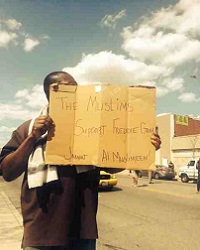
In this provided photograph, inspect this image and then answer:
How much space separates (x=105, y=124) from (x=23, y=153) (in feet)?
1.98

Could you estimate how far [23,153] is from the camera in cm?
233

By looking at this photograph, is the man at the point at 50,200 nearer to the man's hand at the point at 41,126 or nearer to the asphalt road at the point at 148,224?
the man's hand at the point at 41,126

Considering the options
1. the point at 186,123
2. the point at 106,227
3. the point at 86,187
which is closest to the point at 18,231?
the point at 106,227

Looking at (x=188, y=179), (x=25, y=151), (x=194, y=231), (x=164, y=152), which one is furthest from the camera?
(x=164, y=152)

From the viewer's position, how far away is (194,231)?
7793 mm

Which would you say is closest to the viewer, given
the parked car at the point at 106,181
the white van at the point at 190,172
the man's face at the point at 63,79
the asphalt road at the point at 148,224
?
the man's face at the point at 63,79

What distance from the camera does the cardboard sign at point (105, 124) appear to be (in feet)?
8.25

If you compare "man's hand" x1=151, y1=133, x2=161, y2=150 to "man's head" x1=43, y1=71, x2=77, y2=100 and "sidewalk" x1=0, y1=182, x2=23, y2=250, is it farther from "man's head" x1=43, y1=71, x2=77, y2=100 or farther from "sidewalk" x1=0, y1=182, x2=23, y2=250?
"sidewalk" x1=0, y1=182, x2=23, y2=250

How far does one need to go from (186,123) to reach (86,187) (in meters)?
47.8

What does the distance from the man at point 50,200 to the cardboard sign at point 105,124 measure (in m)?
0.10

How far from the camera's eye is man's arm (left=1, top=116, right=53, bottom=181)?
2332 millimetres

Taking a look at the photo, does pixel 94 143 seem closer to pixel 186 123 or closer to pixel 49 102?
pixel 49 102

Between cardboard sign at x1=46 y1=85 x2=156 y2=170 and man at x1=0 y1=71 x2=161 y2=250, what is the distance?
10cm

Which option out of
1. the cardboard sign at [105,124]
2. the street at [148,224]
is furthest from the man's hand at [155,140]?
the street at [148,224]
